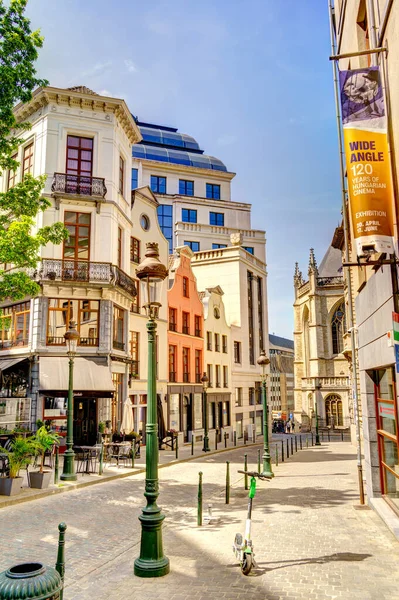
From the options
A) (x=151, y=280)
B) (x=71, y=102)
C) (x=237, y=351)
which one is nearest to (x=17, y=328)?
(x=71, y=102)

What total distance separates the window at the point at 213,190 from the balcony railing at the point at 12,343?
114 ft

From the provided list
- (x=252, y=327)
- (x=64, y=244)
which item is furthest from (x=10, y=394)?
(x=252, y=327)

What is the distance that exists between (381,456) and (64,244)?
19.1 meters

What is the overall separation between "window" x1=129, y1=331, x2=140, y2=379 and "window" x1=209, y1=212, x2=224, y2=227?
83.7 ft

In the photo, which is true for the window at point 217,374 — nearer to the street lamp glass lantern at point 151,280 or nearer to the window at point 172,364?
the window at point 172,364

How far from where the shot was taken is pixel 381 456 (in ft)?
35.5

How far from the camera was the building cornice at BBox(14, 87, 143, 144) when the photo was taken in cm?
2536

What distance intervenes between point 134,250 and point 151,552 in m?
24.8

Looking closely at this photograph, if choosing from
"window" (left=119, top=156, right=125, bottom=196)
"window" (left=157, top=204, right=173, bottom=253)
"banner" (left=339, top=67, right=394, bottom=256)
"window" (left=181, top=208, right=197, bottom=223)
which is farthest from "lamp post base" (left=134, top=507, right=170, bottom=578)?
"window" (left=181, top=208, right=197, bottom=223)

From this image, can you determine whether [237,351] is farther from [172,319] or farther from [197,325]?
[172,319]

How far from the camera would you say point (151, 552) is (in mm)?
7301

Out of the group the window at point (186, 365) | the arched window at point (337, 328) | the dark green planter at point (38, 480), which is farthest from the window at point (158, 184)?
the dark green planter at point (38, 480)

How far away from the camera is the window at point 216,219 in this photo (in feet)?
174

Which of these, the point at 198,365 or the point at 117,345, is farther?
the point at 198,365
